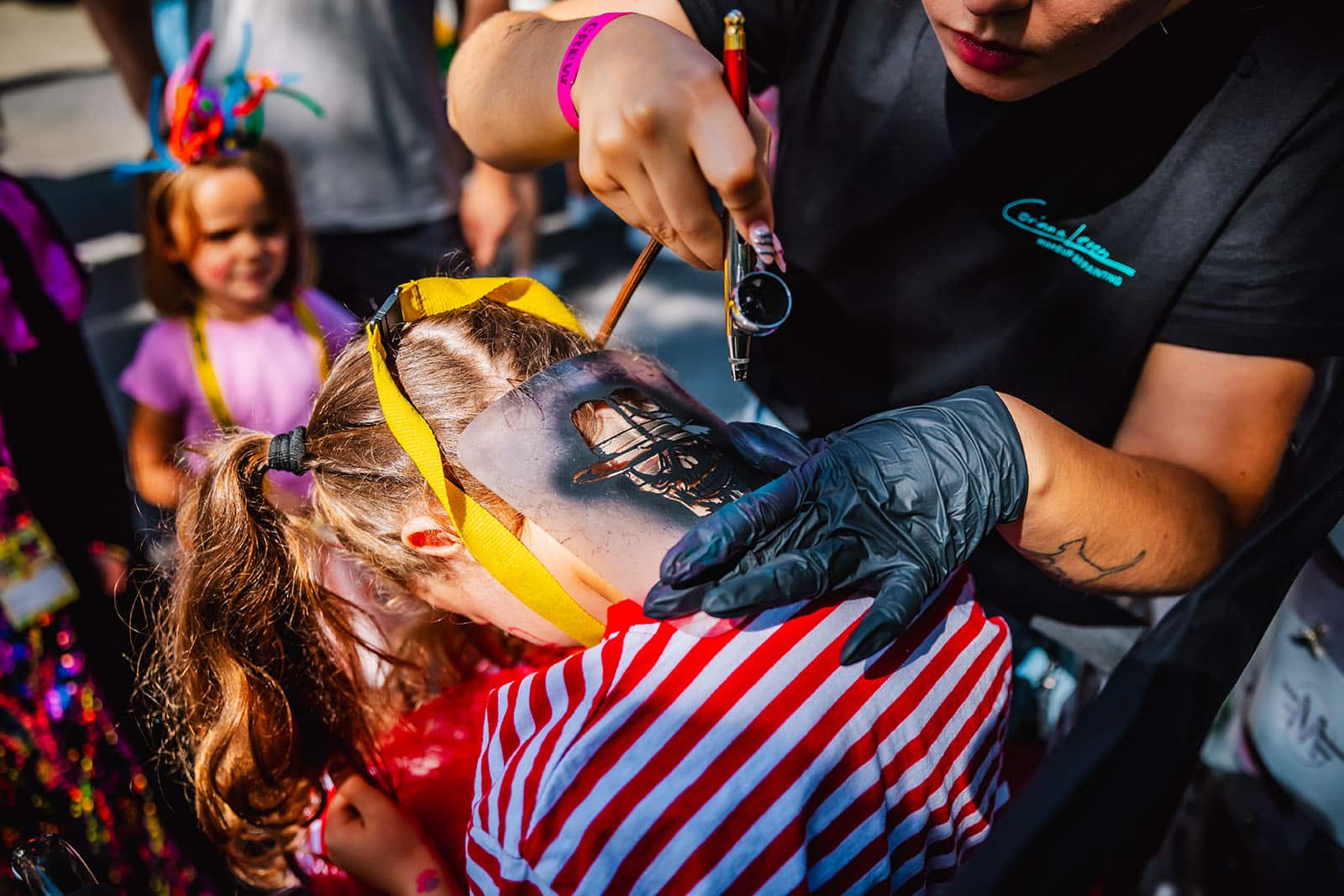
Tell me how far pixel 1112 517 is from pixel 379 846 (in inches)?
37.5

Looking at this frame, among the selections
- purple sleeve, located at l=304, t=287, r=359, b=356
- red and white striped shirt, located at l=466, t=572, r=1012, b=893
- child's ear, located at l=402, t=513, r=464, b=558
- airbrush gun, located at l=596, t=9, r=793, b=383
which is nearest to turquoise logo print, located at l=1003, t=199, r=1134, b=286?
airbrush gun, located at l=596, t=9, r=793, b=383

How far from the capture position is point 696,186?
3.05 feet

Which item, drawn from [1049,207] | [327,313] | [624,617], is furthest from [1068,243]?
[327,313]

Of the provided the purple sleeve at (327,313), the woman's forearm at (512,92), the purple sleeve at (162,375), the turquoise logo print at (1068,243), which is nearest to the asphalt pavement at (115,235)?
the woman's forearm at (512,92)

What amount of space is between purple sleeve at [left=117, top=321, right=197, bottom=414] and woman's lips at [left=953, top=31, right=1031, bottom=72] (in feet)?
5.41

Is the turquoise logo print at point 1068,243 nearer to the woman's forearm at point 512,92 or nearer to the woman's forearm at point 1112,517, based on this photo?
the woman's forearm at point 1112,517

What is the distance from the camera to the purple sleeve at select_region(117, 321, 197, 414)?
6.24 ft

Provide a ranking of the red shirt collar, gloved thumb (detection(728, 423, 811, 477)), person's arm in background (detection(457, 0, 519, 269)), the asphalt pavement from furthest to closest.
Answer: the asphalt pavement → person's arm in background (detection(457, 0, 519, 269)) → gloved thumb (detection(728, 423, 811, 477)) → the red shirt collar

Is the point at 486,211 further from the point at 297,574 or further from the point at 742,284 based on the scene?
the point at 742,284

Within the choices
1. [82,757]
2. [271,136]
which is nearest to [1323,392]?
[82,757]

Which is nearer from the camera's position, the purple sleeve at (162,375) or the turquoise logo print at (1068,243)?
the turquoise logo print at (1068,243)

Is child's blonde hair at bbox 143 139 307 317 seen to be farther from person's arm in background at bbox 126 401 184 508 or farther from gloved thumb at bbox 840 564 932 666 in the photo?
gloved thumb at bbox 840 564 932 666

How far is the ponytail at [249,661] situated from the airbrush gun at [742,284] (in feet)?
2.10

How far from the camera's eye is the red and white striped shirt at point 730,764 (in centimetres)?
82
